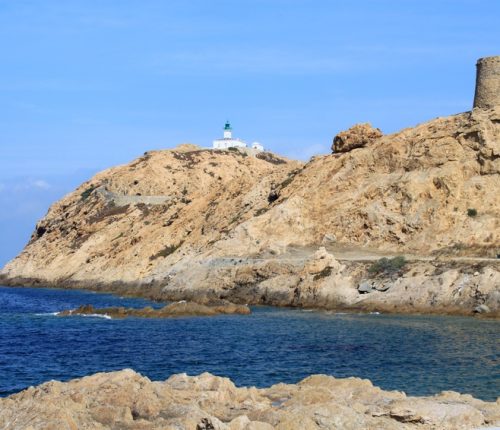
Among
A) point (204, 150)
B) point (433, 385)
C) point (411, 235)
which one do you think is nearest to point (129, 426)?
point (433, 385)

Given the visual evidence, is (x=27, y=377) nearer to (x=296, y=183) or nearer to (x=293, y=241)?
(x=293, y=241)

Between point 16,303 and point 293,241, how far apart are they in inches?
906

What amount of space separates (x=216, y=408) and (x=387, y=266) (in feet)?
122

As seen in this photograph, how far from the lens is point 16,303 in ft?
225

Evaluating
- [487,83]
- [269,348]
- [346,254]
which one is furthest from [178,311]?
[487,83]

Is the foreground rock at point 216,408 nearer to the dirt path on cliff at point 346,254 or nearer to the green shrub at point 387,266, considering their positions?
the green shrub at point 387,266

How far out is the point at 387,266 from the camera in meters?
53.9

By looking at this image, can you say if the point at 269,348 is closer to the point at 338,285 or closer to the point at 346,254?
the point at 338,285

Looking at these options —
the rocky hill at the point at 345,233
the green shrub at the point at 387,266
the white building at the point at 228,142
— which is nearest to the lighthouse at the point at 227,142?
the white building at the point at 228,142

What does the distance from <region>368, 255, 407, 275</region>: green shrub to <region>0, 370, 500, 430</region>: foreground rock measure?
33.0 metres

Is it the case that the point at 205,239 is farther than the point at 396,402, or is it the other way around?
the point at 205,239

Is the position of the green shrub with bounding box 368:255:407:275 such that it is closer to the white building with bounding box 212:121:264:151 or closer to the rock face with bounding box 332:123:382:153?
the rock face with bounding box 332:123:382:153

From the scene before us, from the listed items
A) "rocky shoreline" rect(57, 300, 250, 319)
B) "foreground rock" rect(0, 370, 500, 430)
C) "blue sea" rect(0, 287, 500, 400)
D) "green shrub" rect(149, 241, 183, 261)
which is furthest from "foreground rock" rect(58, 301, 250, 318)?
"foreground rock" rect(0, 370, 500, 430)

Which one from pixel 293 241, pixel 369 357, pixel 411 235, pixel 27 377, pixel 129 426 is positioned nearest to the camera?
pixel 129 426
